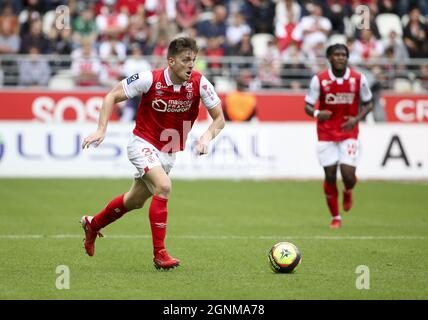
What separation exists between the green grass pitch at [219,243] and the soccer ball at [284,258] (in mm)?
111

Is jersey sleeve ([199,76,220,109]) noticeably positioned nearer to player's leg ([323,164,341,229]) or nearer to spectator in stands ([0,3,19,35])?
player's leg ([323,164,341,229])

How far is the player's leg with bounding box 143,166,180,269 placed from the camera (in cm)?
940

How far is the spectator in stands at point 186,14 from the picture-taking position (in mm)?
25359

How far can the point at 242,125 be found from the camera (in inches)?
851

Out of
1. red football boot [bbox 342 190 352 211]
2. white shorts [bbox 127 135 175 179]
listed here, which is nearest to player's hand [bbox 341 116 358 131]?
red football boot [bbox 342 190 352 211]

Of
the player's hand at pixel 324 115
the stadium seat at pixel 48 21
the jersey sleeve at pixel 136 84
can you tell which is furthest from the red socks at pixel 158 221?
the stadium seat at pixel 48 21

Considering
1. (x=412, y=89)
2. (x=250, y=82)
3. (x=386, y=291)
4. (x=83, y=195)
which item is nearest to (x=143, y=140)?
(x=386, y=291)

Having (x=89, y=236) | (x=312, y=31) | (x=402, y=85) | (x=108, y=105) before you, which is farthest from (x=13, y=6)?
(x=108, y=105)

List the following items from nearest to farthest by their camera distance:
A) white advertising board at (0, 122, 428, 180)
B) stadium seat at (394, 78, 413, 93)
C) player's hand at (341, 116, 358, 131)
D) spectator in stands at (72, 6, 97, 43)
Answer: player's hand at (341, 116, 358, 131), white advertising board at (0, 122, 428, 180), spectator in stands at (72, 6, 97, 43), stadium seat at (394, 78, 413, 93)

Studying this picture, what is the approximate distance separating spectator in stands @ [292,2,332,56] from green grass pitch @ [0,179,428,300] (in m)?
6.04

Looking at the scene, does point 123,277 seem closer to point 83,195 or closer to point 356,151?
point 356,151

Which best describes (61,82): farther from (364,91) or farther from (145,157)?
(145,157)

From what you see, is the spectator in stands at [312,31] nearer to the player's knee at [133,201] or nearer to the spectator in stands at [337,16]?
the spectator in stands at [337,16]
